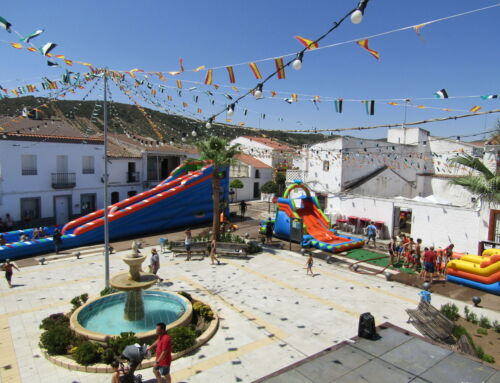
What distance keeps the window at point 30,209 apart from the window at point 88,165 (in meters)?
3.73

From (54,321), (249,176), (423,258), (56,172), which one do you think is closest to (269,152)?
(249,176)

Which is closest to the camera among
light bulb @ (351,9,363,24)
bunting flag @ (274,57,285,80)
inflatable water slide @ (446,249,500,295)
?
light bulb @ (351,9,363,24)

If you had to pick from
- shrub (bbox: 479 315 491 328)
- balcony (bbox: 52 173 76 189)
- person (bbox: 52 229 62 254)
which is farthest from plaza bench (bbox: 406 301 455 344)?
balcony (bbox: 52 173 76 189)

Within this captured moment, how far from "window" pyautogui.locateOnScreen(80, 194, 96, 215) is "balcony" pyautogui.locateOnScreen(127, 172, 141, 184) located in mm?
3354

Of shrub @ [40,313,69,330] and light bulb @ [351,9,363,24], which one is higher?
light bulb @ [351,9,363,24]

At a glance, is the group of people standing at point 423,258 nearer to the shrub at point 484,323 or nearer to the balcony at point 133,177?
the shrub at point 484,323

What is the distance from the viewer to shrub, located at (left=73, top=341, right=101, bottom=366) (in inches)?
312

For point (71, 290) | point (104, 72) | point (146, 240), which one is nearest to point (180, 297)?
point (71, 290)

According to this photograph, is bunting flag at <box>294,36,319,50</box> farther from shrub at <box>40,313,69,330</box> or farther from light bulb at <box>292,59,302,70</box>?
shrub at <box>40,313,69,330</box>

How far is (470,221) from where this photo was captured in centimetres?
1741

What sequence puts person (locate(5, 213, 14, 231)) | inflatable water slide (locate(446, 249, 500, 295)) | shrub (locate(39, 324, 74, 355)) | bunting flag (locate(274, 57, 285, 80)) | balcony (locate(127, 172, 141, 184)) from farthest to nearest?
balcony (locate(127, 172, 141, 184)) < person (locate(5, 213, 14, 231)) < inflatable water slide (locate(446, 249, 500, 295)) < bunting flag (locate(274, 57, 285, 80)) < shrub (locate(39, 324, 74, 355))

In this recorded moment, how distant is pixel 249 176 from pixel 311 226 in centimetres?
1914

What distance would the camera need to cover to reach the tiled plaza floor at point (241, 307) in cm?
808

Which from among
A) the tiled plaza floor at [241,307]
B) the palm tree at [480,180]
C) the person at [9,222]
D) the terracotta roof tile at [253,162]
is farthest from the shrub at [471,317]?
the terracotta roof tile at [253,162]
